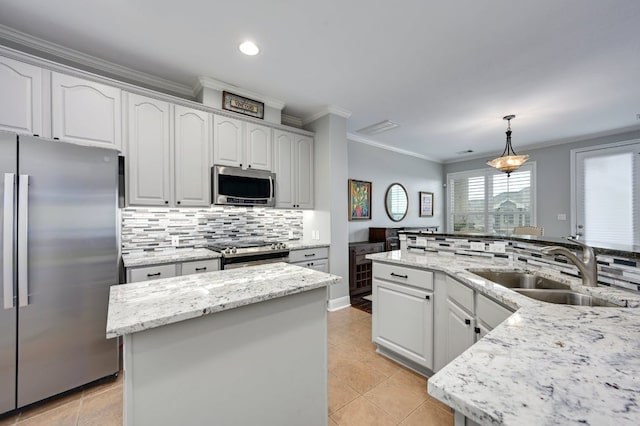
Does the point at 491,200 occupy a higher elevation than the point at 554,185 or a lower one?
lower

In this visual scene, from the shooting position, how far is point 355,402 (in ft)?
5.85

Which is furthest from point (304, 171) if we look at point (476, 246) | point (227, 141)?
point (476, 246)

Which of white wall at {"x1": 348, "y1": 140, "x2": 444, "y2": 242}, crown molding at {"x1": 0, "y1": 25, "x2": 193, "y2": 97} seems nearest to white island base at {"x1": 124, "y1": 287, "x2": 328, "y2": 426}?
white wall at {"x1": 348, "y1": 140, "x2": 444, "y2": 242}

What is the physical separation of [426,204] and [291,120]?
406cm

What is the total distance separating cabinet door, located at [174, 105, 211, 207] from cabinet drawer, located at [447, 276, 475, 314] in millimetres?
2463

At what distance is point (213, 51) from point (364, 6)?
1352mm

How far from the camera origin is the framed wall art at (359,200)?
15.1 feet

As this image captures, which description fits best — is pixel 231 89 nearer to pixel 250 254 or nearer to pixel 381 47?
pixel 381 47

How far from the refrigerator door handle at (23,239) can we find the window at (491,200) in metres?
6.99

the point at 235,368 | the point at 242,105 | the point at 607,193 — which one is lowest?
the point at 235,368

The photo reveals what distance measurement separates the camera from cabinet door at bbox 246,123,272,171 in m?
3.12

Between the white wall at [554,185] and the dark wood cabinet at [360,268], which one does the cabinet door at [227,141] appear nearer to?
the dark wood cabinet at [360,268]

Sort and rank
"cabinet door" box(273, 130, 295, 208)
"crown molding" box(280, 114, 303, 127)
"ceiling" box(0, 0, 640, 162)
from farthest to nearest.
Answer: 1. "crown molding" box(280, 114, 303, 127)
2. "cabinet door" box(273, 130, 295, 208)
3. "ceiling" box(0, 0, 640, 162)

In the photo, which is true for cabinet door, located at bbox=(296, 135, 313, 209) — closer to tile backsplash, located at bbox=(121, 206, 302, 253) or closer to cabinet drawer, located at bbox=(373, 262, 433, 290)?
tile backsplash, located at bbox=(121, 206, 302, 253)
